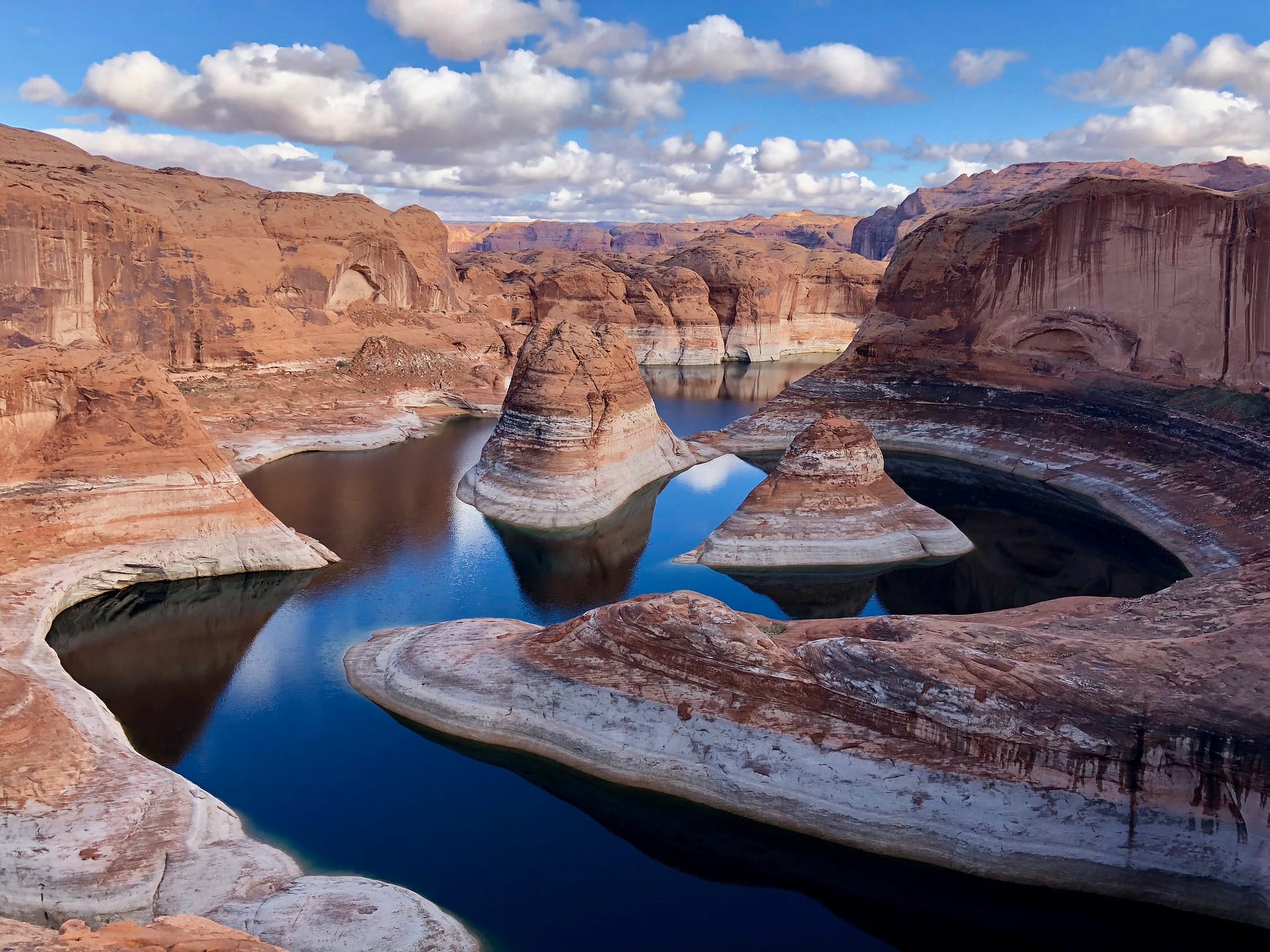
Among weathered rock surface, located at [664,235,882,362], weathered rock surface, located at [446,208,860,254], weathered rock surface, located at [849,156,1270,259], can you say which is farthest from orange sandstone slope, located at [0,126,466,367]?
weathered rock surface, located at [446,208,860,254]

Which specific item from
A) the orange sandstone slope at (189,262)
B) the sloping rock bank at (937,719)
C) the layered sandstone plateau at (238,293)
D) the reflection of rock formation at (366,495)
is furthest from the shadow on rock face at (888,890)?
the orange sandstone slope at (189,262)

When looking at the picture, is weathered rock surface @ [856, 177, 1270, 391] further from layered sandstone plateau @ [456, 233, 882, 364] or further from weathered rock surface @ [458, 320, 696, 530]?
layered sandstone plateau @ [456, 233, 882, 364]

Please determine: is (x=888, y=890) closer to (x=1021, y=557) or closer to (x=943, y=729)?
(x=943, y=729)

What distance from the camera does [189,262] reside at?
38.3 metres

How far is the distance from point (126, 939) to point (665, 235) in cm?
17842

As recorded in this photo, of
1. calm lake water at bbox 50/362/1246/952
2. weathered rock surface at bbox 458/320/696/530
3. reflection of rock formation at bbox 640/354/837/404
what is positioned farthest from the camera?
reflection of rock formation at bbox 640/354/837/404

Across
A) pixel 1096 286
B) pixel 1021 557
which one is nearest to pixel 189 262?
pixel 1021 557

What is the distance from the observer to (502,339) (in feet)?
176

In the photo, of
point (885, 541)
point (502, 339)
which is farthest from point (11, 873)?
point (502, 339)

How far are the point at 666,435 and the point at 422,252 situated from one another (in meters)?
28.4

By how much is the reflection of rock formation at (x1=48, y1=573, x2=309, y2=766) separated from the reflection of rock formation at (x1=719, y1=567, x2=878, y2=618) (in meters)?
11.5

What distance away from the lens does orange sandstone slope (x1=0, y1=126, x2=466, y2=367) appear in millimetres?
31922

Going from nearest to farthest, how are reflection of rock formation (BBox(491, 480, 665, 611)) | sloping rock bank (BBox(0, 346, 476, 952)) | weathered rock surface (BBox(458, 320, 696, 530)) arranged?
sloping rock bank (BBox(0, 346, 476, 952)), reflection of rock formation (BBox(491, 480, 665, 611)), weathered rock surface (BBox(458, 320, 696, 530))

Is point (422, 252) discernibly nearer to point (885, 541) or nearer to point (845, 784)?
point (885, 541)
